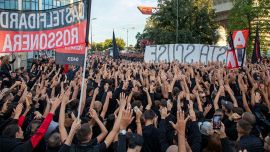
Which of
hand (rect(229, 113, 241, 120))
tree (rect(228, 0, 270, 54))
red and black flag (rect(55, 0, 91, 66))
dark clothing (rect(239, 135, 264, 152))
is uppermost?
tree (rect(228, 0, 270, 54))

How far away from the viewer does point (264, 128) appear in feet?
22.0

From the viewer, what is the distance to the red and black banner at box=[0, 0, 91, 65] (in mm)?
6531

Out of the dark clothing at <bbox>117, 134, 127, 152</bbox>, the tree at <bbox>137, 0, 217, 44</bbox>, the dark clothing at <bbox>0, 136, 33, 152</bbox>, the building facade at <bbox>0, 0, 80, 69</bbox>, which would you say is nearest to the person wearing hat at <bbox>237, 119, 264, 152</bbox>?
the dark clothing at <bbox>117, 134, 127, 152</bbox>

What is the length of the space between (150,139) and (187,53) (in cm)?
1904

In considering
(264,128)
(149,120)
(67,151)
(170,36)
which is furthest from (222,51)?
(170,36)

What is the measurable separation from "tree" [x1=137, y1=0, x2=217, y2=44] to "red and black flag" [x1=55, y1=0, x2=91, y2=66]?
1677 inches

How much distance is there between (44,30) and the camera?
692cm

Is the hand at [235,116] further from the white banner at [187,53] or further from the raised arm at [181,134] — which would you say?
the white banner at [187,53]

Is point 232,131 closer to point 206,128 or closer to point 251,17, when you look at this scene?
point 206,128

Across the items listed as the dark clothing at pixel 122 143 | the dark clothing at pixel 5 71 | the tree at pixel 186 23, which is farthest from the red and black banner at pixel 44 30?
the tree at pixel 186 23

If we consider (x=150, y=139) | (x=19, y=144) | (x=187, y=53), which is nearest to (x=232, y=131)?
(x=150, y=139)

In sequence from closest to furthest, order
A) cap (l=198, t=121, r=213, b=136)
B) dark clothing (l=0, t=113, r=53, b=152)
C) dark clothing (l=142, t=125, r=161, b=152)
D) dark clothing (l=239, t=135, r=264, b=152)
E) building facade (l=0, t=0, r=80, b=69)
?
dark clothing (l=0, t=113, r=53, b=152) < cap (l=198, t=121, r=213, b=136) < dark clothing (l=239, t=135, r=264, b=152) < dark clothing (l=142, t=125, r=161, b=152) < building facade (l=0, t=0, r=80, b=69)

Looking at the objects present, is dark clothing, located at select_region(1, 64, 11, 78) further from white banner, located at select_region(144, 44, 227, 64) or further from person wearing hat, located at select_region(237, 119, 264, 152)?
white banner, located at select_region(144, 44, 227, 64)

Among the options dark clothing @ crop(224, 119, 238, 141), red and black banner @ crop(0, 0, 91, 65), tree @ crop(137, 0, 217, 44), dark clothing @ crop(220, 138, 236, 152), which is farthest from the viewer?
tree @ crop(137, 0, 217, 44)
